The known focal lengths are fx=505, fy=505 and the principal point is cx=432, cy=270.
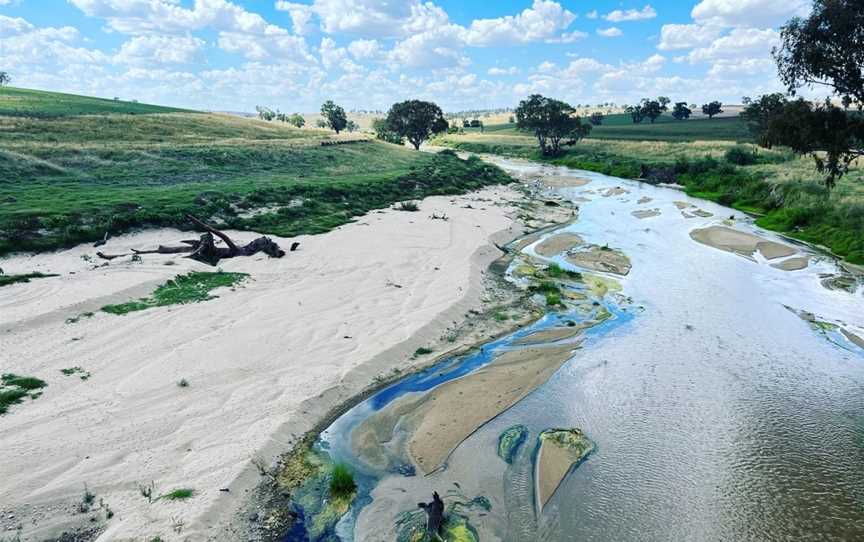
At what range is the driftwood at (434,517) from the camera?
942 centimetres

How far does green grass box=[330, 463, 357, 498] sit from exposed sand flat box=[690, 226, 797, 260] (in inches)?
1185

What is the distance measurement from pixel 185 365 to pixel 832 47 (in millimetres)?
27470

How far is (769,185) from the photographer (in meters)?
46.2

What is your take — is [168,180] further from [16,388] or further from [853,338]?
[853,338]

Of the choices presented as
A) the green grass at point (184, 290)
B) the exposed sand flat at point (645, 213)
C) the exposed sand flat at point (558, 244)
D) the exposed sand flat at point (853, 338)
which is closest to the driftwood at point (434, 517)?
the green grass at point (184, 290)

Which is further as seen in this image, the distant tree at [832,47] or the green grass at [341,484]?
the distant tree at [832,47]

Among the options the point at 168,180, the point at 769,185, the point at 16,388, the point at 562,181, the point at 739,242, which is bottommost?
the point at 562,181

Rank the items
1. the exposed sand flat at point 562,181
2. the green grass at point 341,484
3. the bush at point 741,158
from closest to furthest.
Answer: the green grass at point 341,484 < the exposed sand flat at point 562,181 < the bush at point 741,158

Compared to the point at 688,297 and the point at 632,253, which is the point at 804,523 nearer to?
the point at 688,297

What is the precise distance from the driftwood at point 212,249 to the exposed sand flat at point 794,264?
88.7 ft

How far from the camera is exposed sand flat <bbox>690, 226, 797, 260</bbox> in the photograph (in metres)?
31.7

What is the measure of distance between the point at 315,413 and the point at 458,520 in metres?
4.86

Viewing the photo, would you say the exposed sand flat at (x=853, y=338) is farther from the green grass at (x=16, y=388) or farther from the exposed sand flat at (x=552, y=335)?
the green grass at (x=16, y=388)

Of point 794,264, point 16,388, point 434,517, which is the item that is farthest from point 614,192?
point 16,388
